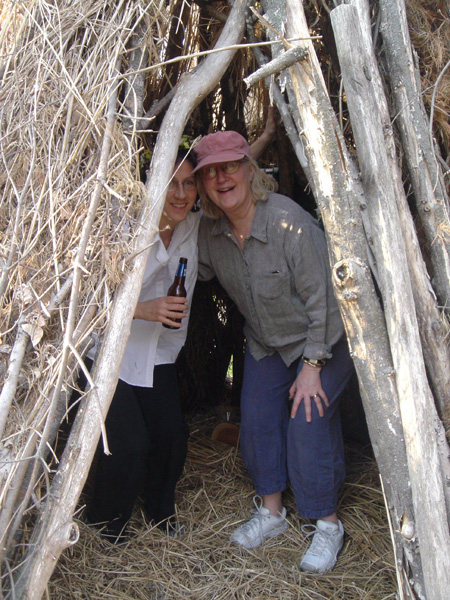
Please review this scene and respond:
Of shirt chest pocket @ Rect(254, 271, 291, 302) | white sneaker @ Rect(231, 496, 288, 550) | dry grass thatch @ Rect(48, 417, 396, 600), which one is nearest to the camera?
dry grass thatch @ Rect(48, 417, 396, 600)

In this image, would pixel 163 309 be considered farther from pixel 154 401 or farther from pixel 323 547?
pixel 323 547

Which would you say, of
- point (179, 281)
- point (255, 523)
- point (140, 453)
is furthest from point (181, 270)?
point (255, 523)

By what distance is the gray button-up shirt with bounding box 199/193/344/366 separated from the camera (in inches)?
113

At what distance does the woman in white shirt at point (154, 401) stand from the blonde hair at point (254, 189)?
0.26 feet

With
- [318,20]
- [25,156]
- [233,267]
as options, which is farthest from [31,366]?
[318,20]

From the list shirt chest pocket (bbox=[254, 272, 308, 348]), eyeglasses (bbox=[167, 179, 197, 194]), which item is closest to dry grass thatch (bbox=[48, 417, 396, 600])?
shirt chest pocket (bbox=[254, 272, 308, 348])

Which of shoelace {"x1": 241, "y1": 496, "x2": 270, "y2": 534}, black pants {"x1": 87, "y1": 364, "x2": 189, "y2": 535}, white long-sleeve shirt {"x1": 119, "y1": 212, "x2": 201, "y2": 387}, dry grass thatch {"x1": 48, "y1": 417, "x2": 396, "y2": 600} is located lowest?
dry grass thatch {"x1": 48, "y1": 417, "x2": 396, "y2": 600}

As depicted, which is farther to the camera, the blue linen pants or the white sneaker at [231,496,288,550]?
the white sneaker at [231,496,288,550]

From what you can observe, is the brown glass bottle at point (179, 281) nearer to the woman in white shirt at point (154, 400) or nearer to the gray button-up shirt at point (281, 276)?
the woman in white shirt at point (154, 400)

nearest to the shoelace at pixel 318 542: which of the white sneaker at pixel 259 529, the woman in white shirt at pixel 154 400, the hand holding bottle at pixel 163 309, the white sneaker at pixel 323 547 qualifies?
the white sneaker at pixel 323 547

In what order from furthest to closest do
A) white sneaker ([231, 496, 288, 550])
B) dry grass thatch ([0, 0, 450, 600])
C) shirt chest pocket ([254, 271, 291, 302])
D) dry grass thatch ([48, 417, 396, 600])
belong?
white sneaker ([231, 496, 288, 550]), shirt chest pocket ([254, 271, 291, 302]), dry grass thatch ([48, 417, 396, 600]), dry grass thatch ([0, 0, 450, 600])

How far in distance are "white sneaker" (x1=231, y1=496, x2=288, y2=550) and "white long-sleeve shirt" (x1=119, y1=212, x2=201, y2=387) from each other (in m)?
0.88

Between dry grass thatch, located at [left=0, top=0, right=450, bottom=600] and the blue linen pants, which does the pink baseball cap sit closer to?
dry grass thatch, located at [left=0, top=0, right=450, bottom=600]

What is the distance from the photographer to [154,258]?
9.62 ft
